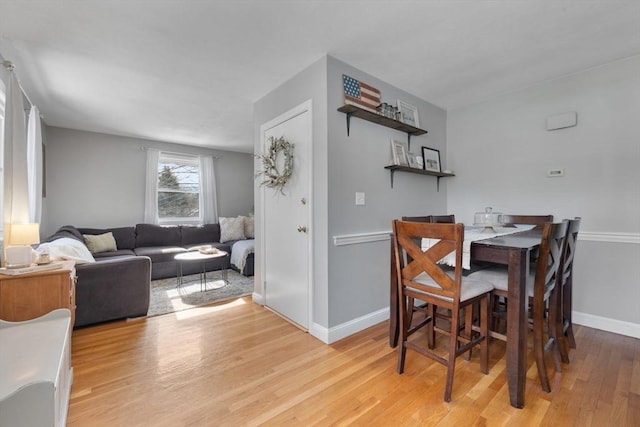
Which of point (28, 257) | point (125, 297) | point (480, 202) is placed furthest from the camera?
point (480, 202)

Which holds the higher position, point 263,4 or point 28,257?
point 263,4

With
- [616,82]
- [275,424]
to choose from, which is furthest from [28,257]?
[616,82]

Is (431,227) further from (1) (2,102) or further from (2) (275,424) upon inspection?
(1) (2,102)

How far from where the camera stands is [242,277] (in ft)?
14.2

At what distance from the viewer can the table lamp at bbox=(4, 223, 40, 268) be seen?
1.83 m

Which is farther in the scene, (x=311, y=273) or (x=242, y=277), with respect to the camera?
(x=242, y=277)

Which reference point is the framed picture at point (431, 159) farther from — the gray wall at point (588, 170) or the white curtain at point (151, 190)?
the white curtain at point (151, 190)

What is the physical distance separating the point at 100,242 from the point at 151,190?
1239 mm

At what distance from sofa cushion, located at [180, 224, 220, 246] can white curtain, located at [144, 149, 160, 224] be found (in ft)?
1.89

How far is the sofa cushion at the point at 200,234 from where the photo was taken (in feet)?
16.6

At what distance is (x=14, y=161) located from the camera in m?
2.18

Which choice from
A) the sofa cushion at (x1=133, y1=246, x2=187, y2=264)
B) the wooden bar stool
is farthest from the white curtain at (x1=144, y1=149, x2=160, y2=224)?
the wooden bar stool

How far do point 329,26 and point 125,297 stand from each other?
2.93 m

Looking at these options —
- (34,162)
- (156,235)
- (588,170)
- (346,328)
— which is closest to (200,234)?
(156,235)
